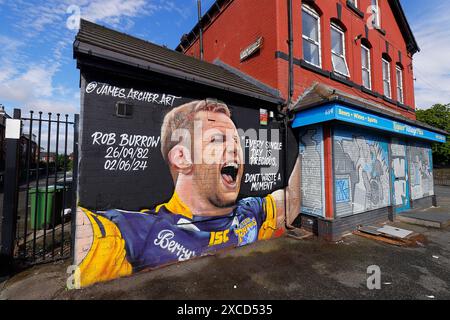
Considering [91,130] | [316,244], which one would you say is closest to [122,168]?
[91,130]

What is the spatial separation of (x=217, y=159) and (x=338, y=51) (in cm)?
698

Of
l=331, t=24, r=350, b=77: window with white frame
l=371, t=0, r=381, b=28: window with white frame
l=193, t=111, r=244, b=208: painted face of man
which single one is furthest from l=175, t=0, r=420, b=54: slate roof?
l=193, t=111, r=244, b=208: painted face of man

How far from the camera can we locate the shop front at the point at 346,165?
19.5 ft

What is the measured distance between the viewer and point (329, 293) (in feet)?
11.3

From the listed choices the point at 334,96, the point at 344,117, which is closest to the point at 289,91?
the point at 334,96

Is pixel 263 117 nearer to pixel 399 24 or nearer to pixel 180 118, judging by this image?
pixel 180 118

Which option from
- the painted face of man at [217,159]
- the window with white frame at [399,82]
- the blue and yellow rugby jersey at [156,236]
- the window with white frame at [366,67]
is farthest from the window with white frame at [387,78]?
the blue and yellow rugby jersey at [156,236]

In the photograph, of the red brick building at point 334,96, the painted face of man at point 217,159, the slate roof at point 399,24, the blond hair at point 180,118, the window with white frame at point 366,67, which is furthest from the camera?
the slate roof at point 399,24

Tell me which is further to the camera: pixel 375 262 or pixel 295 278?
pixel 375 262

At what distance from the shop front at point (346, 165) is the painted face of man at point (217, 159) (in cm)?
227

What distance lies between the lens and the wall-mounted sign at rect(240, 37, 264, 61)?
7.02 metres

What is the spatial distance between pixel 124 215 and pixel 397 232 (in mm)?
6879

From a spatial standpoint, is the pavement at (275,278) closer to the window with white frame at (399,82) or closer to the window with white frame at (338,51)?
the window with white frame at (338,51)
